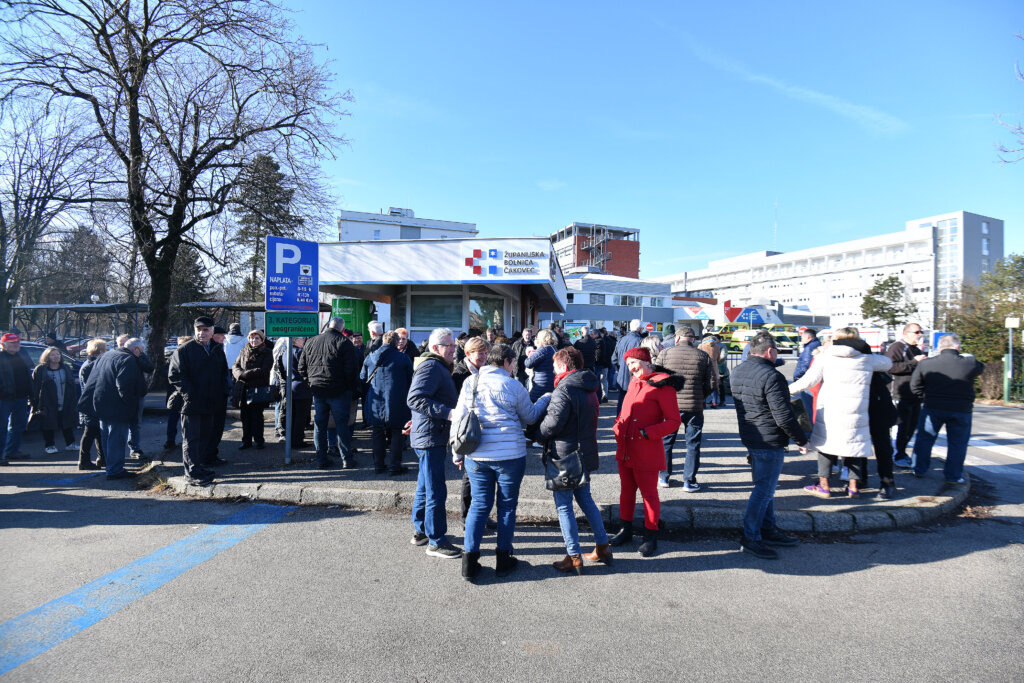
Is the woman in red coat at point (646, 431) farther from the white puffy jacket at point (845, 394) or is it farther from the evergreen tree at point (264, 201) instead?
the evergreen tree at point (264, 201)

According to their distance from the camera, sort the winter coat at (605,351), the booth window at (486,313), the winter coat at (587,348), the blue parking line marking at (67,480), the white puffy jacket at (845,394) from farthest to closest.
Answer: the booth window at (486,313), the winter coat at (605,351), the winter coat at (587,348), the blue parking line marking at (67,480), the white puffy jacket at (845,394)

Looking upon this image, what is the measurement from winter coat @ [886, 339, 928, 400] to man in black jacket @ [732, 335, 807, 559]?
3.51m

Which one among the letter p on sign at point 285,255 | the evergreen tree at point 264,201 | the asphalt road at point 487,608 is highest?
the evergreen tree at point 264,201

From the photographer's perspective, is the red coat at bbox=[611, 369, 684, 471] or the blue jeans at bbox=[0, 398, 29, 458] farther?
the blue jeans at bbox=[0, 398, 29, 458]

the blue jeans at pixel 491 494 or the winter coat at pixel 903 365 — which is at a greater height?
the winter coat at pixel 903 365

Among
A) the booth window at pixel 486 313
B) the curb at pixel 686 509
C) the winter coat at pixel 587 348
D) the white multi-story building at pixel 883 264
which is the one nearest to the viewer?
the curb at pixel 686 509

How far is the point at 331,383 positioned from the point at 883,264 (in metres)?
89.5

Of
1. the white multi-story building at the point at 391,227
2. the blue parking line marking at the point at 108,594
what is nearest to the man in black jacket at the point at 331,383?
the blue parking line marking at the point at 108,594

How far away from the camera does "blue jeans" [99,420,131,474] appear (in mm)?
6723

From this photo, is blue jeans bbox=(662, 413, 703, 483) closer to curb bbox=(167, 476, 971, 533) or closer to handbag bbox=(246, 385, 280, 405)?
curb bbox=(167, 476, 971, 533)

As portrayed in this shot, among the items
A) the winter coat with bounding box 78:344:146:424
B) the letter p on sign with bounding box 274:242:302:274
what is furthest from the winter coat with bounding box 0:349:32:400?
the letter p on sign with bounding box 274:242:302:274

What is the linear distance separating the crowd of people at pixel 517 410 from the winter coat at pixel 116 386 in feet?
0.07

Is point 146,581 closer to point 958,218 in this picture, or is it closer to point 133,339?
point 133,339

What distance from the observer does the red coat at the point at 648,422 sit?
14.3 feet
